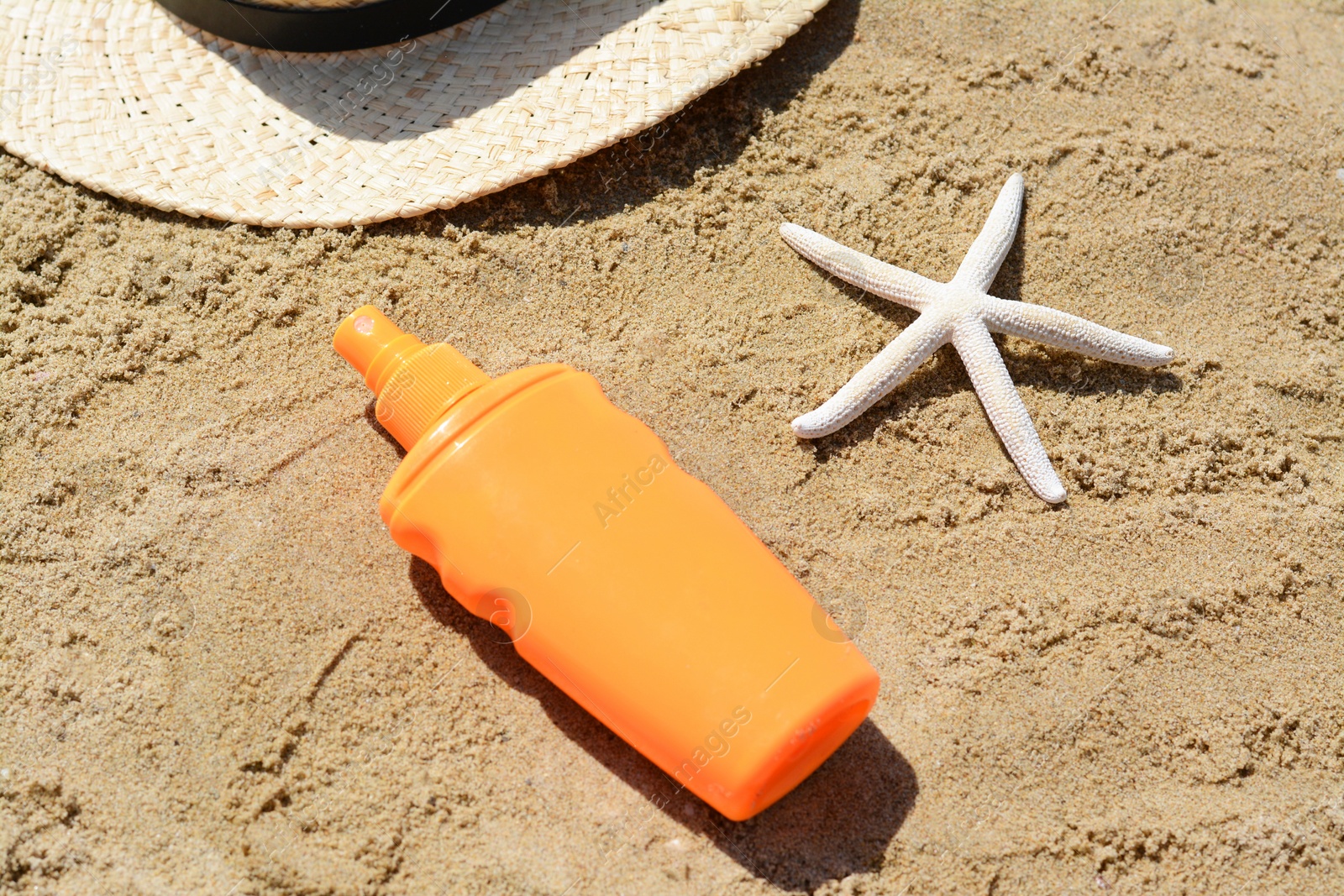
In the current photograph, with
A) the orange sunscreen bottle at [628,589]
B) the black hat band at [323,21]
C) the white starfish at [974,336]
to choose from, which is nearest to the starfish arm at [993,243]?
the white starfish at [974,336]

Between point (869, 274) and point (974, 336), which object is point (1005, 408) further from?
point (869, 274)

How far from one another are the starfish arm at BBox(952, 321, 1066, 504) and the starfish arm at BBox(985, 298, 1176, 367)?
0.15ft

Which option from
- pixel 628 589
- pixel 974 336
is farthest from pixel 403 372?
pixel 974 336

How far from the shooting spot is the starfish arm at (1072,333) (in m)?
1.66

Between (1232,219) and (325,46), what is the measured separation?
1.76 meters

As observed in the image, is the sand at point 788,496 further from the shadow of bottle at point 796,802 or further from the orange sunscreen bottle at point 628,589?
the orange sunscreen bottle at point 628,589

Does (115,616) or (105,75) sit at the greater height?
(105,75)

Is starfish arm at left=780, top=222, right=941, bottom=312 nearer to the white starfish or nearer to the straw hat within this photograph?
the white starfish

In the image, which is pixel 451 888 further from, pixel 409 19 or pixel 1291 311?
pixel 1291 311

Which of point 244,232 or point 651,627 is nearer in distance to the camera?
point 651,627

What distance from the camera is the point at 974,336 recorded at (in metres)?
1.66

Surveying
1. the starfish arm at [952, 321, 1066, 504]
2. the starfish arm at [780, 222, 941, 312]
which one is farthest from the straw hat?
the starfish arm at [952, 321, 1066, 504]

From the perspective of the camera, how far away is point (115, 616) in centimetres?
143

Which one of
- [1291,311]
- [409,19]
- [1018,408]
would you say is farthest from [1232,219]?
[409,19]
